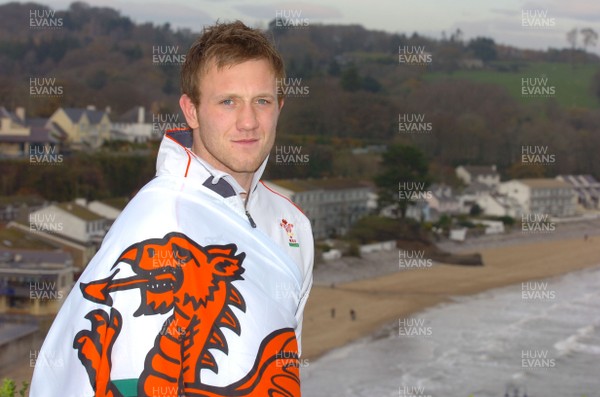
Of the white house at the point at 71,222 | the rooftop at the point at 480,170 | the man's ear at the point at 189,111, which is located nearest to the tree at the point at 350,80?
the rooftop at the point at 480,170

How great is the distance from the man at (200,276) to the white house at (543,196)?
81.5 feet

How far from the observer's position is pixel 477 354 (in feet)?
38.1

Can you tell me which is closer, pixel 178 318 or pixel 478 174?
pixel 178 318

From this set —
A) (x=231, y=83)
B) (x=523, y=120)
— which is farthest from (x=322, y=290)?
A: (x=523, y=120)

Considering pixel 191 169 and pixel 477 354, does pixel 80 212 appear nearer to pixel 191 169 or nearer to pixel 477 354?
pixel 477 354

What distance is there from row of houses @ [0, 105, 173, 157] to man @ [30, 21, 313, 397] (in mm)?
20793

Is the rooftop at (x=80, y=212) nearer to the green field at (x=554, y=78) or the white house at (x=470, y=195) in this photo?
the white house at (x=470, y=195)

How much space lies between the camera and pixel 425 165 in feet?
76.1

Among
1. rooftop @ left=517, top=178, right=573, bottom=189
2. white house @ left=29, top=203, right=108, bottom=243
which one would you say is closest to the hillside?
rooftop @ left=517, top=178, right=573, bottom=189

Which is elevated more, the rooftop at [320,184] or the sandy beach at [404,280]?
the rooftop at [320,184]

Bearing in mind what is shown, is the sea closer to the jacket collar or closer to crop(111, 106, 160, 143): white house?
the jacket collar

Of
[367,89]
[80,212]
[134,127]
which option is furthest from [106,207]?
[367,89]

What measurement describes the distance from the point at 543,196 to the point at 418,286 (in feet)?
35.9

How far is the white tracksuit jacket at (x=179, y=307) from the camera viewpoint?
1.12 metres
